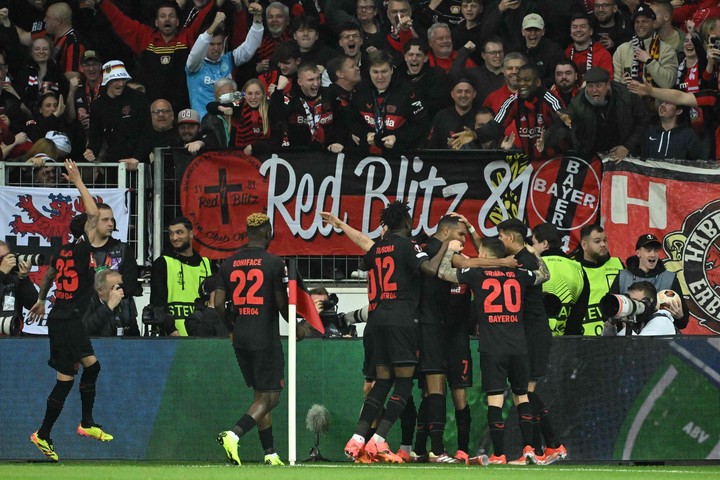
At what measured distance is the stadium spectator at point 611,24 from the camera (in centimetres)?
1869

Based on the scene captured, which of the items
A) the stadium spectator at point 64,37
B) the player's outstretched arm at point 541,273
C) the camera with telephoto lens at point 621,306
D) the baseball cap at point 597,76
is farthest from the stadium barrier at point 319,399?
the stadium spectator at point 64,37

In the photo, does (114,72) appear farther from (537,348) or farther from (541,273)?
(537,348)

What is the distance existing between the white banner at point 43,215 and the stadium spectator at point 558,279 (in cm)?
509

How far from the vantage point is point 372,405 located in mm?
12625

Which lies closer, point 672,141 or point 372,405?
point 372,405

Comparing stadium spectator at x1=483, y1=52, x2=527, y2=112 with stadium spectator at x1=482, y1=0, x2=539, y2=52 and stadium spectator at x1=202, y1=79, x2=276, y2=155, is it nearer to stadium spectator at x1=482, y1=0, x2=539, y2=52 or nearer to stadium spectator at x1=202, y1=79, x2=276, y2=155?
stadium spectator at x1=482, y1=0, x2=539, y2=52

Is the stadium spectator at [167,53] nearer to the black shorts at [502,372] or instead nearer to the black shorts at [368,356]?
the black shorts at [368,356]

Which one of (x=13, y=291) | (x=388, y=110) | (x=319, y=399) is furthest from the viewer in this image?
(x=388, y=110)

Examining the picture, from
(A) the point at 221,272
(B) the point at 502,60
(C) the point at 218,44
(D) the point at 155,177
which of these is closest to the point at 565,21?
(B) the point at 502,60

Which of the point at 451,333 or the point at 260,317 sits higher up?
the point at 260,317

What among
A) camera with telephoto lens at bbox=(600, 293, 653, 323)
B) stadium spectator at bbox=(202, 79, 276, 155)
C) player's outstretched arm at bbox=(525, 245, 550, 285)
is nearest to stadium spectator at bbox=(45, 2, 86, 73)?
stadium spectator at bbox=(202, 79, 276, 155)

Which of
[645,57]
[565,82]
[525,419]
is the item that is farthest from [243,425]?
[645,57]

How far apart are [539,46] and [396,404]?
279 inches

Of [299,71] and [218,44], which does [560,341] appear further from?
[218,44]
